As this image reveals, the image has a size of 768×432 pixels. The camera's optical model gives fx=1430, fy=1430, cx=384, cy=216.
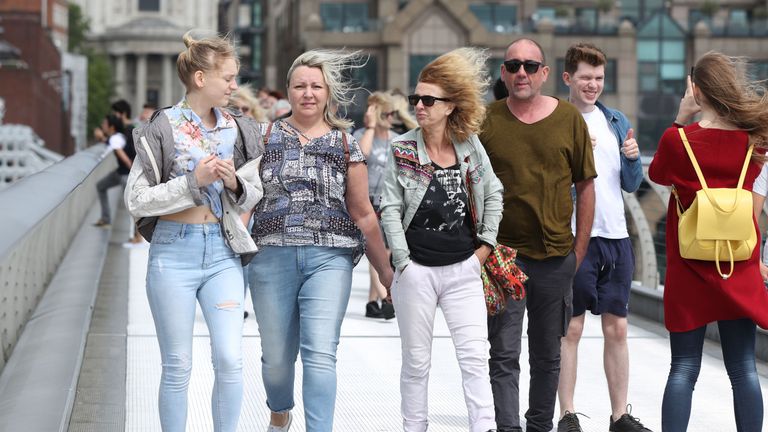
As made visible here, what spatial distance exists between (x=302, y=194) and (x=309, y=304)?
18.0 inches

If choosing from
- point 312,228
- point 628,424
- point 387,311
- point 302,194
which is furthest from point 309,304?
point 387,311

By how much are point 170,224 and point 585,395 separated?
11.4 ft

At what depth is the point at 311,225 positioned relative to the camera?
5.88 metres

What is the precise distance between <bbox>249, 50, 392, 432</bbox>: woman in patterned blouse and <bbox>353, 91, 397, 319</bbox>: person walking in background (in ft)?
17.7

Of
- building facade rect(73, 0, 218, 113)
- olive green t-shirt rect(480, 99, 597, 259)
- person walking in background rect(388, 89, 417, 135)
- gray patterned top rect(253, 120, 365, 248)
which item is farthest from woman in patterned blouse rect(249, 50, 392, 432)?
building facade rect(73, 0, 218, 113)

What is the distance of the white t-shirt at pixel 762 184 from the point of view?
20.2ft

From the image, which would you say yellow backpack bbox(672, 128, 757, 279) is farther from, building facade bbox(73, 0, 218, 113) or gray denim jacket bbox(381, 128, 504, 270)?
building facade bbox(73, 0, 218, 113)

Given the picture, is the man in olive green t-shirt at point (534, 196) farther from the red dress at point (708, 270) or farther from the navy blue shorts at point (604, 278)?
the red dress at point (708, 270)

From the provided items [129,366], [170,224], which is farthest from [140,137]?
[129,366]

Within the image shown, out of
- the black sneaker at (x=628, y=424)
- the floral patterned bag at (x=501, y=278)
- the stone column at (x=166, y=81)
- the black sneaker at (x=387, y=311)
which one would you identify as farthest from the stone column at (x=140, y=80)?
the floral patterned bag at (x=501, y=278)

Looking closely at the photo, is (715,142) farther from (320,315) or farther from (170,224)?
(170,224)

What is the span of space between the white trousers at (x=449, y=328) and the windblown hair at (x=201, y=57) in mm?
1182

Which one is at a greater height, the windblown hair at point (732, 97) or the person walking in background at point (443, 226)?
the windblown hair at point (732, 97)

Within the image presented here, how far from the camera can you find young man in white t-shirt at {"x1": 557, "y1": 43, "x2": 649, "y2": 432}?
6.98 m
